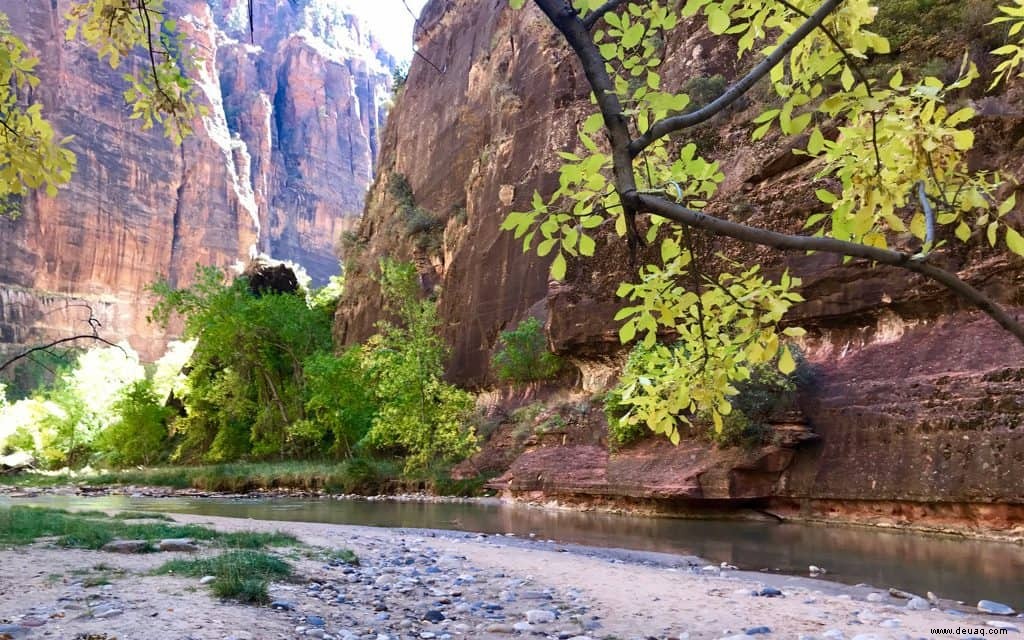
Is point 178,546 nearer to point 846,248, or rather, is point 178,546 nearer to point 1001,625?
point 846,248

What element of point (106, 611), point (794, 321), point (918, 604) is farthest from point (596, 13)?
point (794, 321)

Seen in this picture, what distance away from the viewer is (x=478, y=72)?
3831 centimetres

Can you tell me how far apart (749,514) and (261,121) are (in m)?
118

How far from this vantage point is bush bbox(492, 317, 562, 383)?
26641 millimetres

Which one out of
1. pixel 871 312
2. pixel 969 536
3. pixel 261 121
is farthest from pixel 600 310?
pixel 261 121

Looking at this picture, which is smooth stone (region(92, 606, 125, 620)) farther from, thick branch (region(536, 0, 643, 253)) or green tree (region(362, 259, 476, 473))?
green tree (region(362, 259, 476, 473))

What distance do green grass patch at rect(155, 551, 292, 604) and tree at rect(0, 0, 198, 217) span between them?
312 cm

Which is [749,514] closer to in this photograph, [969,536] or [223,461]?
[969,536]

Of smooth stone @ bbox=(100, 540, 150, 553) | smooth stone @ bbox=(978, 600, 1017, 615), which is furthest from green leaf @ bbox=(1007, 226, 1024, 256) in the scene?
smooth stone @ bbox=(100, 540, 150, 553)

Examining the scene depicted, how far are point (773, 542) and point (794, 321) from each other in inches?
319

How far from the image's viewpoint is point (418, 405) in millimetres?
26672

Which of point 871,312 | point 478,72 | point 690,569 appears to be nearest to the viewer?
point 690,569

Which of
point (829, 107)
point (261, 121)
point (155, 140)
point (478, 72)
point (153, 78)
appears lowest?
point (829, 107)

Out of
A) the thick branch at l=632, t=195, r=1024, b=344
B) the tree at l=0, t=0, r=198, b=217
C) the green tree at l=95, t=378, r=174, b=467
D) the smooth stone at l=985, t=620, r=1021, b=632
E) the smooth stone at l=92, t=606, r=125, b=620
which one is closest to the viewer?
the thick branch at l=632, t=195, r=1024, b=344
